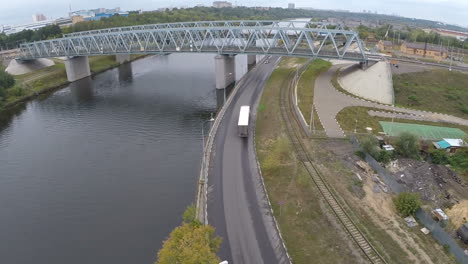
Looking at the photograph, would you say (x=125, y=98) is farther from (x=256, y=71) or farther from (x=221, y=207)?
(x=221, y=207)

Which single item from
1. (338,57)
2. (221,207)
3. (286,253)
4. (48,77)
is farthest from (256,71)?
(286,253)

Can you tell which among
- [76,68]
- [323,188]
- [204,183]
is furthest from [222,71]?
[323,188]

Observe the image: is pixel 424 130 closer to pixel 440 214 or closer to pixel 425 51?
pixel 440 214

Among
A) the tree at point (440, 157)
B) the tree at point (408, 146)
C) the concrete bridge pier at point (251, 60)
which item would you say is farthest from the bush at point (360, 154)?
the concrete bridge pier at point (251, 60)

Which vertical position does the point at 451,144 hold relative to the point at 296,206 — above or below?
above

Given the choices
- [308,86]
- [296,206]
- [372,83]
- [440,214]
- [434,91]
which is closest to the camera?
[440,214]

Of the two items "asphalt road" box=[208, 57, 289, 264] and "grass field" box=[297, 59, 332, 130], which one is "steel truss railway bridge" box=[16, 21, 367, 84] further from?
"asphalt road" box=[208, 57, 289, 264]
